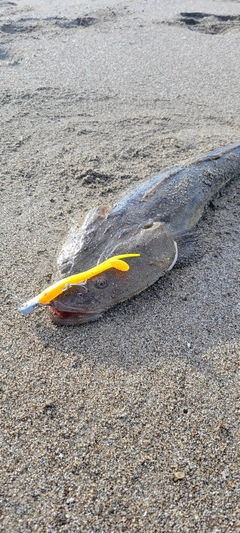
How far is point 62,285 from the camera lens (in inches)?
121

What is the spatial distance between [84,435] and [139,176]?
2.80 m

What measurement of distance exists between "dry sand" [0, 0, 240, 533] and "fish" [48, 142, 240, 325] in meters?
0.13

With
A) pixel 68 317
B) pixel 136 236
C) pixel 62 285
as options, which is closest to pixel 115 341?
pixel 68 317

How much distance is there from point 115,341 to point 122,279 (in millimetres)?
438

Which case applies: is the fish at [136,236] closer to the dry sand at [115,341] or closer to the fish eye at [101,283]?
the fish eye at [101,283]

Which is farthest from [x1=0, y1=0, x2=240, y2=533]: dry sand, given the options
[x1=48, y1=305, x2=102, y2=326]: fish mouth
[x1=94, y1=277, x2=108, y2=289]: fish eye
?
[x1=94, y1=277, x2=108, y2=289]: fish eye

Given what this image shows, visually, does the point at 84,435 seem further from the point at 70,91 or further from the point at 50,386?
the point at 70,91

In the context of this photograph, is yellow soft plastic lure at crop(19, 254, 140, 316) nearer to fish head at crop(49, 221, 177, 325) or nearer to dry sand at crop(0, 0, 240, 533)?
fish head at crop(49, 221, 177, 325)

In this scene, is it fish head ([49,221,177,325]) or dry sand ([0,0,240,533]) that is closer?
dry sand ([0,0,240,533])

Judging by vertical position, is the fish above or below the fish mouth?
above

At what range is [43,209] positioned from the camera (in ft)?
14.1

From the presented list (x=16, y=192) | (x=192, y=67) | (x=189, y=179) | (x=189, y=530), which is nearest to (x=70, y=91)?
(x=192, y=67)

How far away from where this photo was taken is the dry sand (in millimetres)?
2312

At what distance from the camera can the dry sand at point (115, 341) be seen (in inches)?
91.0
